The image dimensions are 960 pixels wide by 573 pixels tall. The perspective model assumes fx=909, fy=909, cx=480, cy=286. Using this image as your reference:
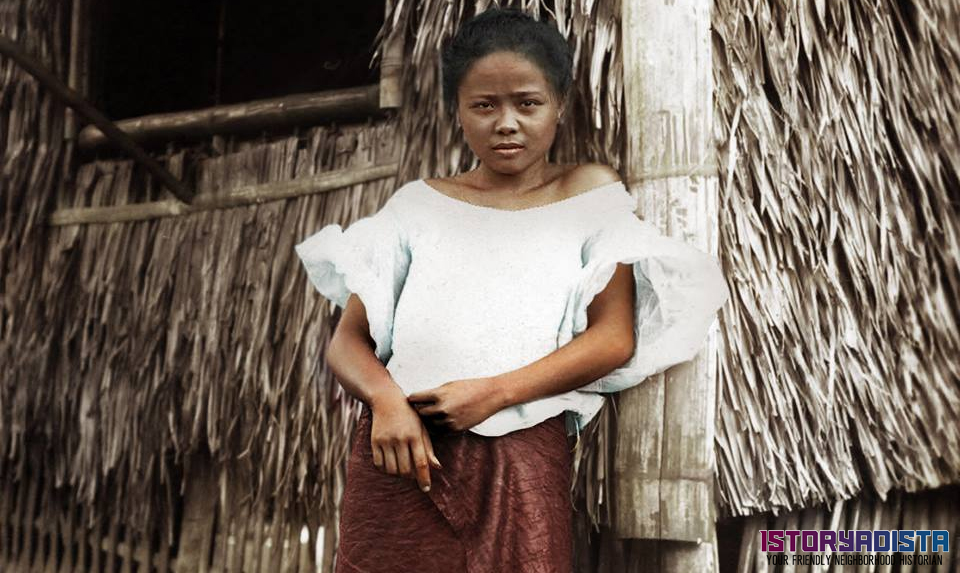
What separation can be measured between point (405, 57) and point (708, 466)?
1243mm

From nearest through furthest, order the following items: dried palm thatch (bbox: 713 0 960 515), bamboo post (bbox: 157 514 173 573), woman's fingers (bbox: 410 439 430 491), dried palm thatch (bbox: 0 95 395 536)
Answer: woman's fingers (bbox: 410 439 430 491), dried palm thatch (bbox: 713 0 960 515), dried palm thatch (bbox: 0 95 395 536), bamboo post (bbox: 157 514 173 573)

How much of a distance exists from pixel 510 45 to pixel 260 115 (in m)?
1.34

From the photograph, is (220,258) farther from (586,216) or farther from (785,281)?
(785,281)

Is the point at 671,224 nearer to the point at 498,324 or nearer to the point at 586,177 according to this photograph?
the point at 586,177

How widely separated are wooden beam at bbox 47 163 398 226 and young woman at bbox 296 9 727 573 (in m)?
0.78

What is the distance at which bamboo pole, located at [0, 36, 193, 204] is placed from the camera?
8.66ft

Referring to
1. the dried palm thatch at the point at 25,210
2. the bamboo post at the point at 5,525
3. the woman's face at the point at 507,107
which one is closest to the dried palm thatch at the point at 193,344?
the dried palm thatch at the point at 25,210

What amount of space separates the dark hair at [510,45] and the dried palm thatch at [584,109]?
22cm

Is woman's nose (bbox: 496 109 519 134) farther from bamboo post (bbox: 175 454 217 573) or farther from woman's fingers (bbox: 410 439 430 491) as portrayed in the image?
bamboo post (bbox: 175 454 217 573)

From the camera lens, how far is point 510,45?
1576mm

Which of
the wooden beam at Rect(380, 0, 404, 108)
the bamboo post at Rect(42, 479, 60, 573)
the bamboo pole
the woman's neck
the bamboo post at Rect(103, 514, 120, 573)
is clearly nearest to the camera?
the woman's neck

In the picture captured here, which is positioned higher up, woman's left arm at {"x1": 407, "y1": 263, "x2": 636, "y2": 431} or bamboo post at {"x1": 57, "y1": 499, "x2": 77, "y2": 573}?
woman's left arm at {"x1": 407, "y1": 263, "x2": 636, "y2": 431}

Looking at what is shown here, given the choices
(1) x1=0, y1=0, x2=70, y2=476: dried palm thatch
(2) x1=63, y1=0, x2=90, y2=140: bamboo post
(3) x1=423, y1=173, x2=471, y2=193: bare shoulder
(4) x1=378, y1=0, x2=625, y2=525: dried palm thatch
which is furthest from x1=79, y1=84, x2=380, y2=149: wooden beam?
(3) x1=423, y1=173, x2=471, y2=193: bare shoulder

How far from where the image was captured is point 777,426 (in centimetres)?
188
